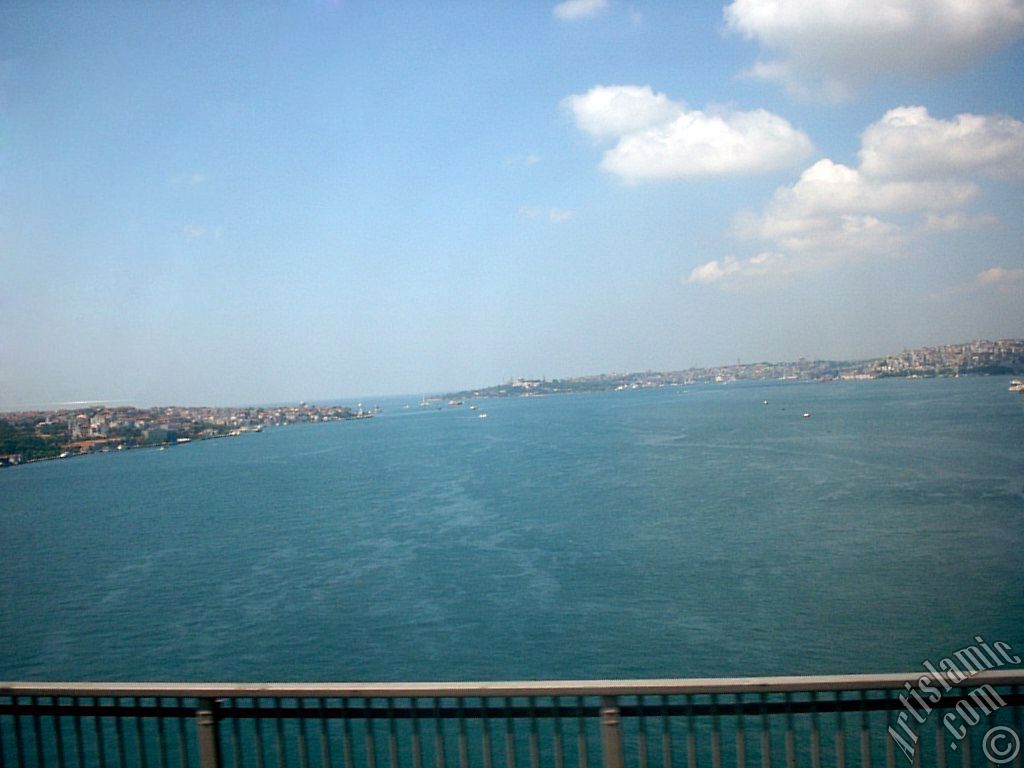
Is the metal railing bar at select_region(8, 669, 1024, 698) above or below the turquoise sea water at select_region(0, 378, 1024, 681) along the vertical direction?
above

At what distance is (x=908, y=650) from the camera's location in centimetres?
1736

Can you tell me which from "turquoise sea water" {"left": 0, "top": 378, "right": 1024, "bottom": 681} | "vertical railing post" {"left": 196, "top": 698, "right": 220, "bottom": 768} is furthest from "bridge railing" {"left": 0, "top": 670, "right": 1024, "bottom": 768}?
"turquoise sea water" {"left": 0, "top": 378, "right": 1024, "bottom": 681}

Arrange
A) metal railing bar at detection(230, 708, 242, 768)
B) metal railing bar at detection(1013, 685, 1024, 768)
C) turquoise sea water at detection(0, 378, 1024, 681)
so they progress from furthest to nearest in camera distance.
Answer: turquoise sea water at detection(0, 378, 1024, 681)
metal railing bar at detection(230, 708, 242, 768)
metal railing bar at detection(1013, 685, 1024, 768)

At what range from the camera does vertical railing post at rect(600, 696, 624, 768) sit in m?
3.24

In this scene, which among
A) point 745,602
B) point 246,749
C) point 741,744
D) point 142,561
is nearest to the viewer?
point 741,744

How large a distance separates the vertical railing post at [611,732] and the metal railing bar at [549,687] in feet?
0.29

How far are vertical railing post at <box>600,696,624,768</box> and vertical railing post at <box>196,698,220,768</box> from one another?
1794 millimetres

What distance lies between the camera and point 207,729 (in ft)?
11.4

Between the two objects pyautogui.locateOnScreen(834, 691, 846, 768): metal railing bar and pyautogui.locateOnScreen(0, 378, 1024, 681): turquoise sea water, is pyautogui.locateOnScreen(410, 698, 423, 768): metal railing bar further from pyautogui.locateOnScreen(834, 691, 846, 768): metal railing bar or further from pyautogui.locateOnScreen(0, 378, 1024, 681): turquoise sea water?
pyautogui.locateOnScreen(0, 378, 1024, 681): turquoise sea water

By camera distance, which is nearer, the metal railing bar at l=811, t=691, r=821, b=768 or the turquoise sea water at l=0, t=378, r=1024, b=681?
the metal railing bar at l=811, t=691, r=821, b=768

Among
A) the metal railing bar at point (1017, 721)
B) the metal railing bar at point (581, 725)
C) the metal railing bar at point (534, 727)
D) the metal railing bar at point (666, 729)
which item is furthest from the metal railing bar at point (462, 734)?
the metal railing bar at point (1017, 721)

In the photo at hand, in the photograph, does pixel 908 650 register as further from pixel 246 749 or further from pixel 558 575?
pixel 246 749

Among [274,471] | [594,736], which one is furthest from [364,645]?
[274,471]

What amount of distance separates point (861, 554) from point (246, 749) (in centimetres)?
2033
